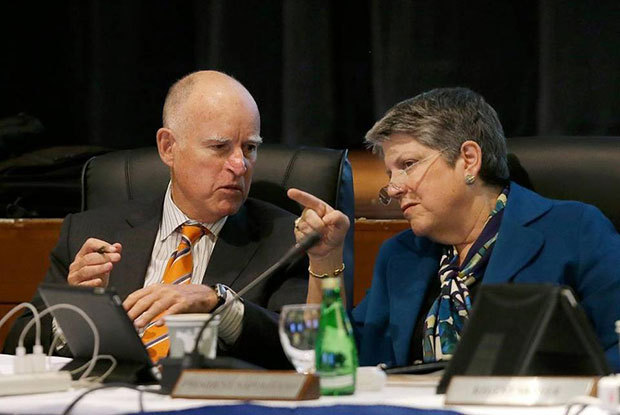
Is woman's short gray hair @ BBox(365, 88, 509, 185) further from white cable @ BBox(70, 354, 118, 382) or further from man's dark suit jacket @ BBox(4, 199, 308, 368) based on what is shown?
white cable @ BBox(70, 354, 118, 382)

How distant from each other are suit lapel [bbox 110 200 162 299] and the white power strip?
3.02 feet

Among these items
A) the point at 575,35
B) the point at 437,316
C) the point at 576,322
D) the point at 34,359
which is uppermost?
the point at 575,35

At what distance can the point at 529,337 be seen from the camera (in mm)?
1500

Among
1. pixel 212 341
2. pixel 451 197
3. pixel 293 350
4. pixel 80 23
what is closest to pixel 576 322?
pixel 293 350

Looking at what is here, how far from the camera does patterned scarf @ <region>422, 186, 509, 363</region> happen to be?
2.37 meters

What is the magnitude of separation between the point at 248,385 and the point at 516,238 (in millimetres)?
1011

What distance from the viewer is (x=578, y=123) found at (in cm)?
310

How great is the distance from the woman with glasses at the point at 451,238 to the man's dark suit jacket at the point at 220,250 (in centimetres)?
18

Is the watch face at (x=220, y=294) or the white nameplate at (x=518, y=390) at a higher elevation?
the white nameplate at (x=518, y=390)

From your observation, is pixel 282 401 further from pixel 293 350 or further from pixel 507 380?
pixel 507 380

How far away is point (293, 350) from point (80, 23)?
236 centimetres

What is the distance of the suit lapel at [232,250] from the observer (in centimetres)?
258

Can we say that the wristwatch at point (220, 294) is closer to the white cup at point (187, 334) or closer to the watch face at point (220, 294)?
the watch face at point (220, 294)

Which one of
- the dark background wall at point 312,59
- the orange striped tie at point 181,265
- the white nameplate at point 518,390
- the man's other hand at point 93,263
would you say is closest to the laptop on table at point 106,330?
the man's other hand at point 93,263
